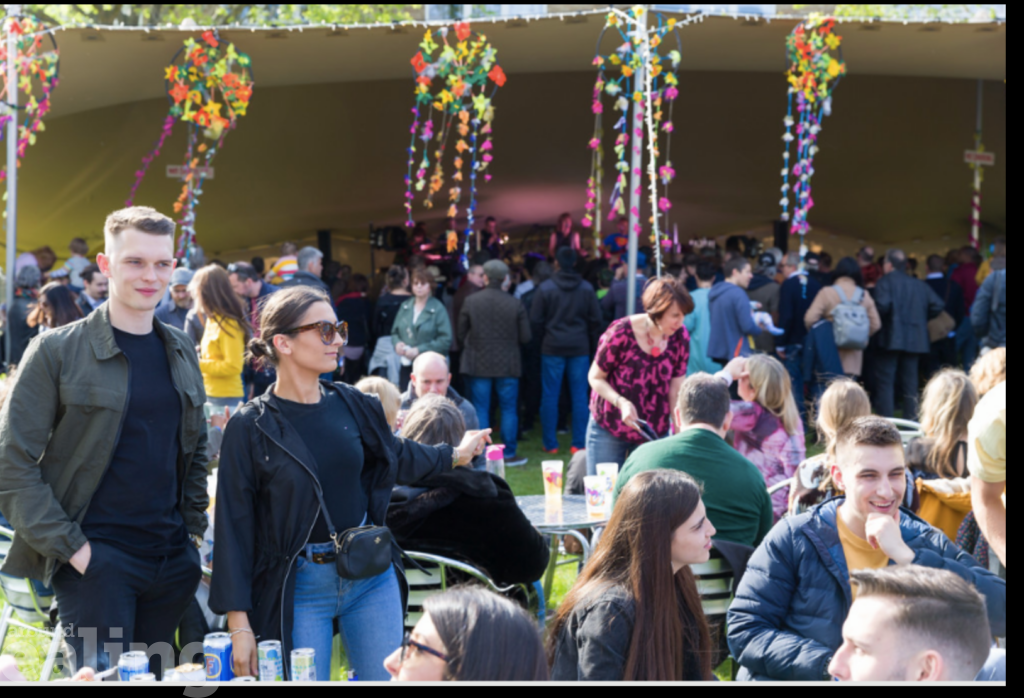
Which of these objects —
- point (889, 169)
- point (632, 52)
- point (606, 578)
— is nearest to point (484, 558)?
point (606, 578)

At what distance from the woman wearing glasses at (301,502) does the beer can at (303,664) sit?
0.25 m

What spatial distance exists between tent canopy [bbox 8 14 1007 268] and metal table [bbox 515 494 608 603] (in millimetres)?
3718

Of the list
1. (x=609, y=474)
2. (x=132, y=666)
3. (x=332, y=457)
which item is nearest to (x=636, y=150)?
(x=609, y=474)

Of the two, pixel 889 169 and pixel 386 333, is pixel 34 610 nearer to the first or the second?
pixel 386 333

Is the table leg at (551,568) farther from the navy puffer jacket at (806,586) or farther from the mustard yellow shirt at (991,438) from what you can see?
the mustard yellow shirt at (991,438)

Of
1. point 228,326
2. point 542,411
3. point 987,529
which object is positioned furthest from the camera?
point 542,411

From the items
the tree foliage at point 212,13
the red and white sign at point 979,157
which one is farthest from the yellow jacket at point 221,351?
the tree foliage at point 212,13

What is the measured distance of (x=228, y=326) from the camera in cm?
511

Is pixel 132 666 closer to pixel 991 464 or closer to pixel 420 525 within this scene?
pixel 420 525

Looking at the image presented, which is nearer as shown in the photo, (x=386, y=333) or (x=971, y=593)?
(x=971, y=593)

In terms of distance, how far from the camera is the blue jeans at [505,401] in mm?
7074

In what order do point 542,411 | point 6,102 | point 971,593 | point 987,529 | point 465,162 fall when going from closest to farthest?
point 971,593
point 987,529
point 6,102
point 542,411
point 465,162

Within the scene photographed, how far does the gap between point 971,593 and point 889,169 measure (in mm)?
9791

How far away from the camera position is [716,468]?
3135 millimetres
